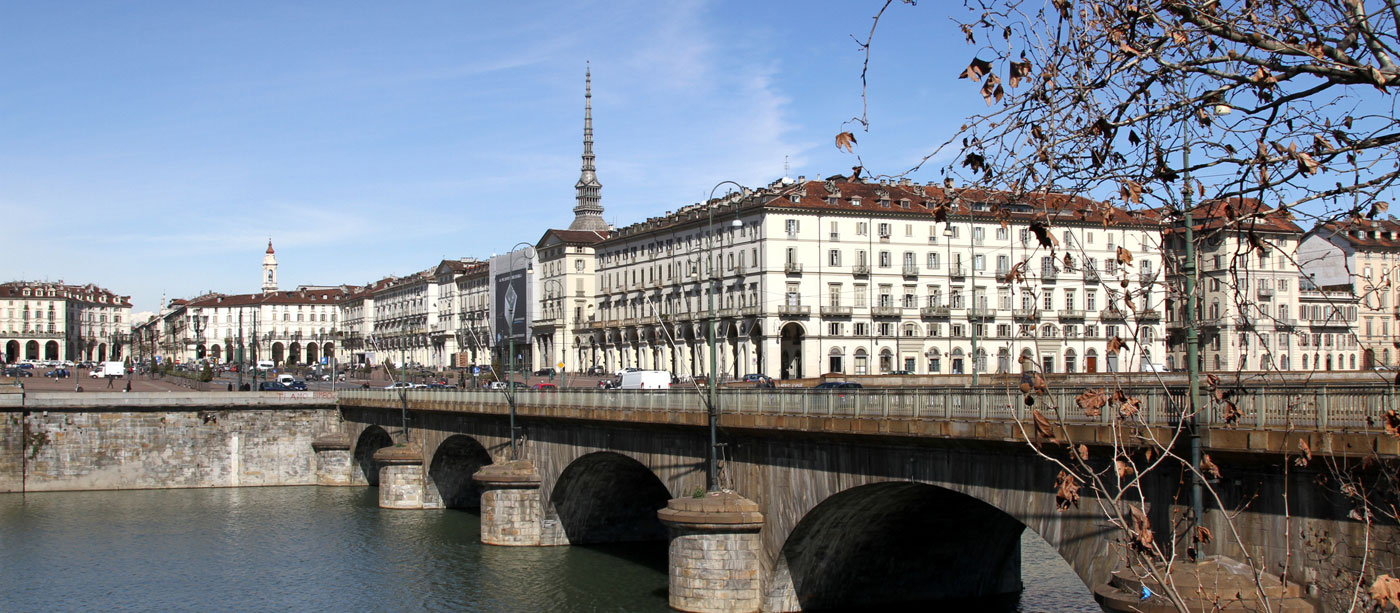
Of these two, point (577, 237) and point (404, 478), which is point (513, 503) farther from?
point (577, 237)

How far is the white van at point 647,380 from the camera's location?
7091 cm

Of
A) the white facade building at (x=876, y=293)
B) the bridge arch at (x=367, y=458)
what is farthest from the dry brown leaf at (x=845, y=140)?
the white facade building at (x=876, y=293)

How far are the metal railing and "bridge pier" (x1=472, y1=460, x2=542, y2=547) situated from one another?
2522 millimetres

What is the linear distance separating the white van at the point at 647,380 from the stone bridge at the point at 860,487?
14104mm

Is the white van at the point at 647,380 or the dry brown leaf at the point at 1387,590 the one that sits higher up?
the white van at the point at 647,380

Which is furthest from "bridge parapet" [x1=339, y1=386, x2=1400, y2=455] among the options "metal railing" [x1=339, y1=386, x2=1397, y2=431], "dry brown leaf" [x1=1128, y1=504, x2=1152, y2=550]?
"dry brown leaf" [x1=1128, y1=504, x2=1152, y2=550]

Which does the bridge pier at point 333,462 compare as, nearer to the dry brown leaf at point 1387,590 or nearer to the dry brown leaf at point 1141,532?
the dry brown leaf at point 1141,532

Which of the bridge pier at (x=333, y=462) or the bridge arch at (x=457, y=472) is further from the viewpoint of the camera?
the bridge pier at (x=333, y=462)

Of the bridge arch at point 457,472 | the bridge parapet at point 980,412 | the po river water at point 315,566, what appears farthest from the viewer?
the bridge arch at point 457,472

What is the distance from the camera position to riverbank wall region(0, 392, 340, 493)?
73375 millimetres

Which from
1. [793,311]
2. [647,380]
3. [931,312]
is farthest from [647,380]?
[931,312]

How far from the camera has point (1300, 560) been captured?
17062 millimetres

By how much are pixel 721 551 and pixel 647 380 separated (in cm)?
3886

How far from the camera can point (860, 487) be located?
1132 inches
